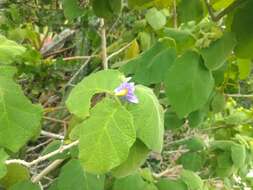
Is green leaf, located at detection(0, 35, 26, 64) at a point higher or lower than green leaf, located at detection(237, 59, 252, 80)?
higher

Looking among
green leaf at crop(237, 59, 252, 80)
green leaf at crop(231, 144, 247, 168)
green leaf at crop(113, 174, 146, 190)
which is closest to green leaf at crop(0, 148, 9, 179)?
green leaf at crop(113, 174, 146, 190)

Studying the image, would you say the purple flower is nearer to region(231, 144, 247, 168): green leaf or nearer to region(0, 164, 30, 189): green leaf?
region(0, 164, 30, 189): green leaf

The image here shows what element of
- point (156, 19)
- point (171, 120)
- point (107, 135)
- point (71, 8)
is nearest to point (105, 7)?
point (71, 8)

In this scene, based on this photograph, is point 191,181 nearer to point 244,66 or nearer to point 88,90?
point 244,66

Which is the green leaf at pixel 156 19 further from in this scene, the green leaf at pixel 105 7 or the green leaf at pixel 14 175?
the green leaf at pixel 14 175

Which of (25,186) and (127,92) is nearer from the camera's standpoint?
(127,92)

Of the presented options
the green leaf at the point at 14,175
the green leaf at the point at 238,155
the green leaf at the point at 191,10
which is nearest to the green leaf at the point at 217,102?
the green leaf at the point at 238,155
